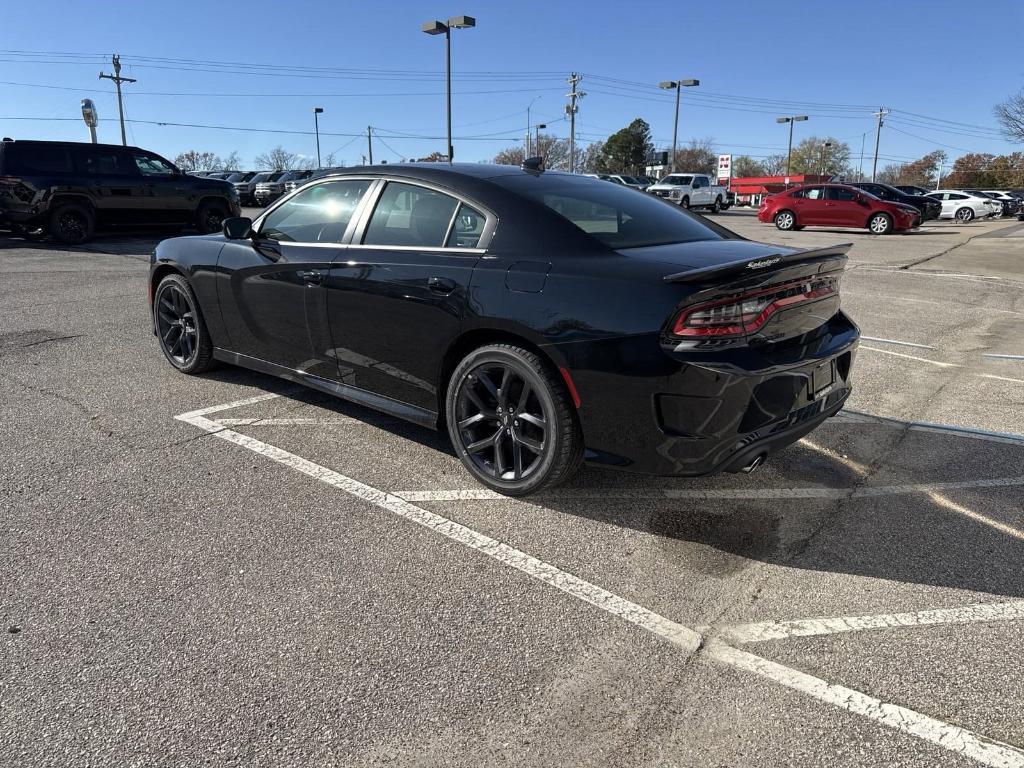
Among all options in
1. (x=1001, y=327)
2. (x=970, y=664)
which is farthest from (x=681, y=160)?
(x=970, y=664)

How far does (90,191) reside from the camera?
47.3 ft

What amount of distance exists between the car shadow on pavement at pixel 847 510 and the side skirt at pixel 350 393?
38 centimetres

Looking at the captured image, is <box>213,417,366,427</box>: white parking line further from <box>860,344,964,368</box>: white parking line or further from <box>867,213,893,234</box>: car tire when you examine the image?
<box>867,213,893,234</box>: car tire

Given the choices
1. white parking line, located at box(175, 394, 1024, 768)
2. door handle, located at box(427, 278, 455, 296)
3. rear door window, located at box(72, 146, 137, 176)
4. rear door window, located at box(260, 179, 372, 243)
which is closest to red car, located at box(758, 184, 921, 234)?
rear door window, located at box(72, 146, 137, 176)

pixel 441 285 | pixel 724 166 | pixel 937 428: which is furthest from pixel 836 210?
pixel 724 166

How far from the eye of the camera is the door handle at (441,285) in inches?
139

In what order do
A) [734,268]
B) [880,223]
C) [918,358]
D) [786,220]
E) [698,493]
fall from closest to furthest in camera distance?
[734,268]
[698,493]
[918,358]
[880,223]
[786,220]

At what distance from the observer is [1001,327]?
317 inches

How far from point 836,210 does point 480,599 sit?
25.1 m

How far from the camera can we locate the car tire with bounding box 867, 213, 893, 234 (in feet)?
77.3

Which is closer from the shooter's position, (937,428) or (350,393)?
(350,393)

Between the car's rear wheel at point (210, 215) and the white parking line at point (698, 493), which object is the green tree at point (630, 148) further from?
the white parking line at point (698, 493)

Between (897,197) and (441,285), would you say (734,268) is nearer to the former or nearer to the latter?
(441,285)

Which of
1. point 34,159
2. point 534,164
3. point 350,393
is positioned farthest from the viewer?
point 34,159
